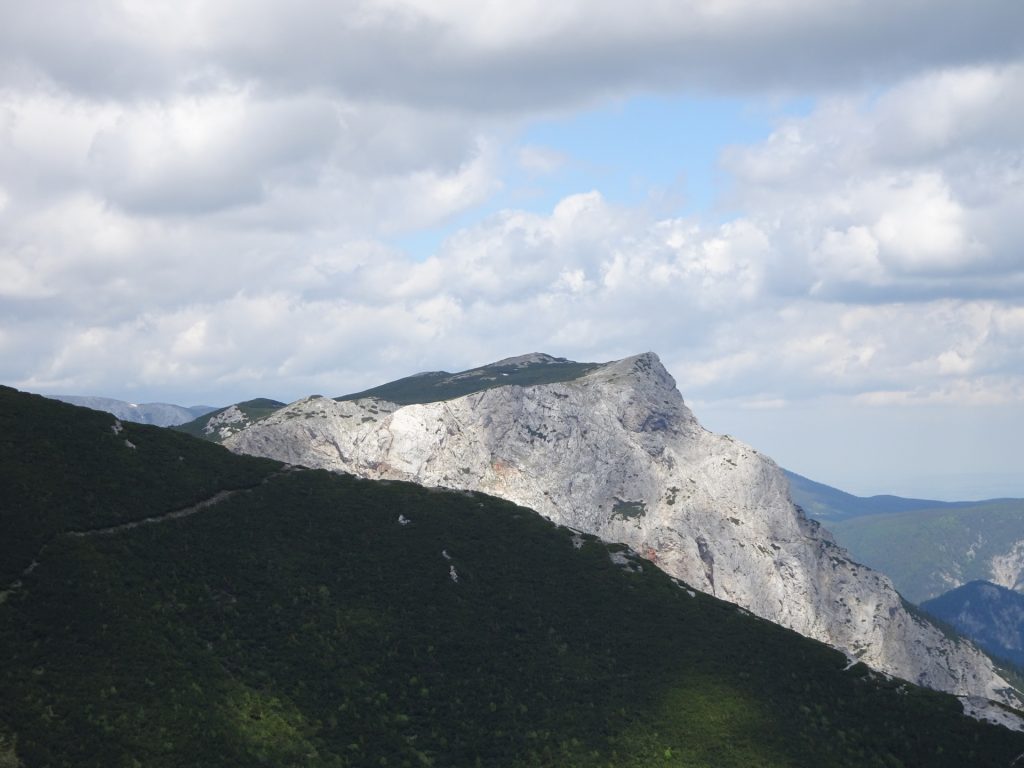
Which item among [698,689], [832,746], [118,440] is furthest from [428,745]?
[118,440]

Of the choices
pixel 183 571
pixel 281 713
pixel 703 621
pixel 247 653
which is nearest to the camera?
pixel 281 713

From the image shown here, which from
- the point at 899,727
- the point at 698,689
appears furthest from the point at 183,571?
the point at 899,727

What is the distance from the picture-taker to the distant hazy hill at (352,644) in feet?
306

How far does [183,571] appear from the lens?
114 metres

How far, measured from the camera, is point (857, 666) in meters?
127

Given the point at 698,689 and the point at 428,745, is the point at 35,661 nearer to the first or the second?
the point at 428,745

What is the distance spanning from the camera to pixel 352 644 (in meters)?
113

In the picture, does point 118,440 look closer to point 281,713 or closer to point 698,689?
point 281,713

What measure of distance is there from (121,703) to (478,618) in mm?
45776

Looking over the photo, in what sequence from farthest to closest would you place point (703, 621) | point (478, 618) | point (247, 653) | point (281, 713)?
point (703, 621)
point (478, 618)
point (247, 653)
point (281, 713)

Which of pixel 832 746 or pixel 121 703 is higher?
pixel 121 703

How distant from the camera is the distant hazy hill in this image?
9312cm

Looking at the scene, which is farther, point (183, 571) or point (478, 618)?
point (478, 618)

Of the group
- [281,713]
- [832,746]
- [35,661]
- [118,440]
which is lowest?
[832,746]
